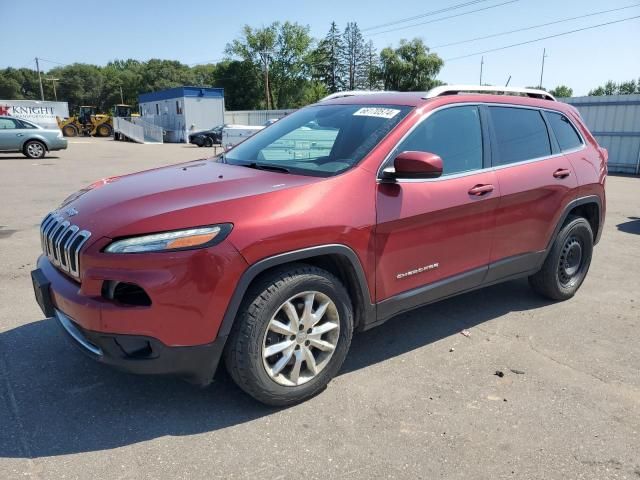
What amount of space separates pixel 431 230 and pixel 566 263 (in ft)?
6.79

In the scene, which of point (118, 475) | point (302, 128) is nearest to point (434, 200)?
point (302, 128)

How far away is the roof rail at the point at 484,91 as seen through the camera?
366 centimetres

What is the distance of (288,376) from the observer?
2.92 meters

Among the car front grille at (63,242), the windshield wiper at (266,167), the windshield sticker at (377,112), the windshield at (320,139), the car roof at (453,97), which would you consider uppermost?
the car roof at (453,97)

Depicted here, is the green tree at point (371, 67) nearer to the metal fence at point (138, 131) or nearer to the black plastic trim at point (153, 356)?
the metal fence at point (138, 131)

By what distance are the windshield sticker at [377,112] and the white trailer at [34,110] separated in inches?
1452

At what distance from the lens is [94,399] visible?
2.96 meters

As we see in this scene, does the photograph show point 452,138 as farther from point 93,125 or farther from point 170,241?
point 93,125

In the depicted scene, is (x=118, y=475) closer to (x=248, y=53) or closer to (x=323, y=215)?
(x=323, y=215)

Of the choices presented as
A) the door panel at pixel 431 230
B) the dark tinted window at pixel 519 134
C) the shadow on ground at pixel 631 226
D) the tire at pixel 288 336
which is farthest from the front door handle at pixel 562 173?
the shadow on ground at pixel 631 226

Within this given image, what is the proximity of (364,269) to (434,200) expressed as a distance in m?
0.72

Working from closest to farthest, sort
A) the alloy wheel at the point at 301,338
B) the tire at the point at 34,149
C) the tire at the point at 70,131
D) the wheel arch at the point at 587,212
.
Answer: the alloy wheel at the point at 301,338
the wheel arch at the point at 587,212
the tire at the point at 34,149
the tire at the point at 70,131

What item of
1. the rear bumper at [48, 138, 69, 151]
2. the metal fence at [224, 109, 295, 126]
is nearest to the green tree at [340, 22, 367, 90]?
the metal fence at [224, 109, 295, 126]

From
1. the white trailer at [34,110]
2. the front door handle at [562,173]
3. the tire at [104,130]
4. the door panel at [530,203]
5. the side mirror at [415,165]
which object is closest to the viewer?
the side mirror at [415,165]
